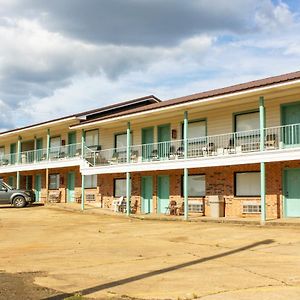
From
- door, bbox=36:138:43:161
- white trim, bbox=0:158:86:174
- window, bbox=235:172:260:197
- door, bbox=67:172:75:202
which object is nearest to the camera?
window, bbox=235:172:260:197

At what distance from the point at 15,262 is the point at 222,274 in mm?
4905

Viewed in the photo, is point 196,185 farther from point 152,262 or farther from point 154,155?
point 152,262

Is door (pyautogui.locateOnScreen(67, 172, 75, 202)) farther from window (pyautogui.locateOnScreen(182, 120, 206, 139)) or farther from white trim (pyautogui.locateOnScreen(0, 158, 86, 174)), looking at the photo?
window (pyautogui.locateOnScreen(182, 120, 206, 139))

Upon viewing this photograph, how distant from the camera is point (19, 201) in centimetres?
3038

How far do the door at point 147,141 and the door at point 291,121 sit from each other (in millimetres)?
8264

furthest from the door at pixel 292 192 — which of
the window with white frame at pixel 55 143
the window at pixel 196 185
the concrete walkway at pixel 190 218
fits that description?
the window with white frame at pixel 55 143

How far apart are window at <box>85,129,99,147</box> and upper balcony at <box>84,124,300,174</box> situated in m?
1.49

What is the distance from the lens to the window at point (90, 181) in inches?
1214

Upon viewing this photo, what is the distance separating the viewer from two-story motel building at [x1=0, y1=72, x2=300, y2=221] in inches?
786

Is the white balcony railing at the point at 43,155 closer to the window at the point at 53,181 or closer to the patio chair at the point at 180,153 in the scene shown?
the window at the point at 53,181

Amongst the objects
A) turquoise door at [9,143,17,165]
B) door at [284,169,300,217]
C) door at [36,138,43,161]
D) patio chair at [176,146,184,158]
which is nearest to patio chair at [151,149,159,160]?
patio chair at [176,146,184,158]

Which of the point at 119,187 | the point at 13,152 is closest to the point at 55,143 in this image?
the point at 13,152

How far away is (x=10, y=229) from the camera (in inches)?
750

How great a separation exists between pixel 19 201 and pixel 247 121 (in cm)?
1573
